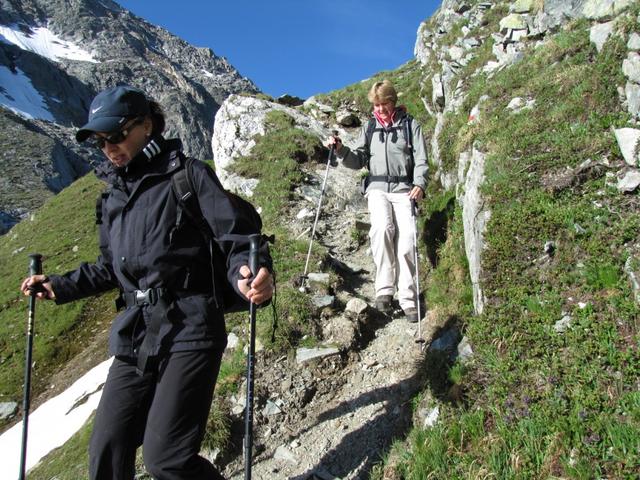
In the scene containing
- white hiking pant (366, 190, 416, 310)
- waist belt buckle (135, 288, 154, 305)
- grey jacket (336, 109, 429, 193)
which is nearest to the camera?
waist belt buckle (135, 288, 154, 305)

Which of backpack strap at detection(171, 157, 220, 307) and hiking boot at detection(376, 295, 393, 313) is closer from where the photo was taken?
backpack strap at detection(171, 157, 220, 307)

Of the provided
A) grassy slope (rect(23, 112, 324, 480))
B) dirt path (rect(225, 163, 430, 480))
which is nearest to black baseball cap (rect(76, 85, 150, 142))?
grassy slope (rect(23, 112, 324, 480))

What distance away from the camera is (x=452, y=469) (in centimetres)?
438

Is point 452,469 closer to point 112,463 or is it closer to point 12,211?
point 112,463

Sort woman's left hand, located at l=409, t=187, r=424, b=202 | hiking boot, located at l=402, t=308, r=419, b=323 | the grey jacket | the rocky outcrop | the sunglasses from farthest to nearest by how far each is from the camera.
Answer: the rocky outcrop < the grey jacket < woman's left hand, located at l=409, t=187, r=424, b=202 < hiking boot, located at l=402, t=308, r=419, b=323 < the sunglasses

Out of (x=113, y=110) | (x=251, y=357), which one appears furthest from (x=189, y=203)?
(x=251, y=357)

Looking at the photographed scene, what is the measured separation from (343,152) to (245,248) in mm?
5858

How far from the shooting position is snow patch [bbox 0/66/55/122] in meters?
172

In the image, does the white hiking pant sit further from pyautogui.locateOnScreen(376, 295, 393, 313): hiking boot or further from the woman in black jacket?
the woman in black jacket

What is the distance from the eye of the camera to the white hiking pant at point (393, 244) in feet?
26.8

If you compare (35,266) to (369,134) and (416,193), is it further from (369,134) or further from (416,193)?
(369,134)

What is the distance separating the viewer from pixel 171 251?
3754mm

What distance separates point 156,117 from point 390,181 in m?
5.44

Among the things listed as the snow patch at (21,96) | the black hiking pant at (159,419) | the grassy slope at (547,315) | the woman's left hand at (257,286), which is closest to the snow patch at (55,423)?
the grassy slope at (547,315)
